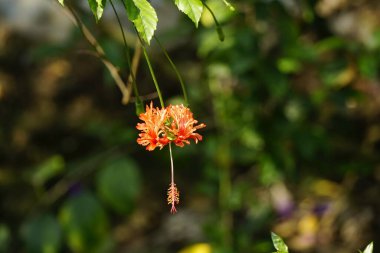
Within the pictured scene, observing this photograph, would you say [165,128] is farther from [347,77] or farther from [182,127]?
[347,77]

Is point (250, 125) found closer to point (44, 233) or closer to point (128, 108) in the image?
point (44, 233)

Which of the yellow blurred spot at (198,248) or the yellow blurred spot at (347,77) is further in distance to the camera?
the yellow blurred spot at (198,248)

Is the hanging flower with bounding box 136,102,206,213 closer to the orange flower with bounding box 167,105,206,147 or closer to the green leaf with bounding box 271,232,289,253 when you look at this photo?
the orange flower with bounding box 167,105,206,147

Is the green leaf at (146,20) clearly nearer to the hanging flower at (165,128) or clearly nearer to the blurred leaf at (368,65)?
the hanging flower at (165,128)

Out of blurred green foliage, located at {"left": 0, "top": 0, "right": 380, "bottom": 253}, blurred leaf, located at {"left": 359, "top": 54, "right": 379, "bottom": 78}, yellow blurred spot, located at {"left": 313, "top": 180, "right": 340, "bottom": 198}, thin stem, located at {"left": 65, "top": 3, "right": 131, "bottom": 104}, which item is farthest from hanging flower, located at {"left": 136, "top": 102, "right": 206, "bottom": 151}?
yellow blurred spot, located at {"left": 313, "top": 180, "right": 340, "bottom": 198}

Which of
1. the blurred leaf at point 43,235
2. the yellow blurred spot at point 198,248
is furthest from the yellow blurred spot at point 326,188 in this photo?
the blurred leaf at point 43,235

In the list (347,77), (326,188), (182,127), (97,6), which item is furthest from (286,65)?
(97,6)

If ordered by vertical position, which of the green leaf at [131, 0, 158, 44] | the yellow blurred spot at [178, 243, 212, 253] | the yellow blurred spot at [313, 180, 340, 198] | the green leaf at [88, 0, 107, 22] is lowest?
the yellow blurred spot at [178, 243, 212, 253]
